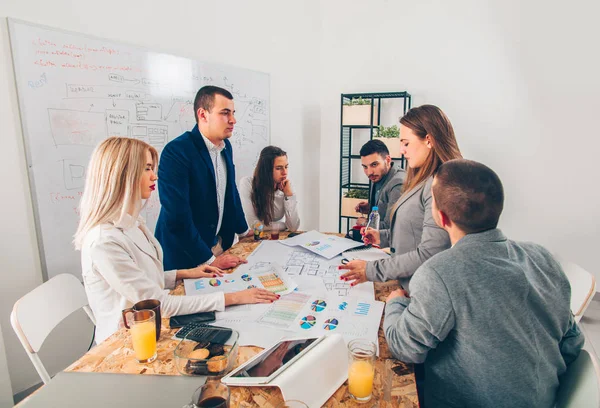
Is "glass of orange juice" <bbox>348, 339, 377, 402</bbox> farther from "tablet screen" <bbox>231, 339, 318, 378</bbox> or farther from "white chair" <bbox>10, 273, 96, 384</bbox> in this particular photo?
"white chair" <bbox>10, 273, 96, 384</bbox>

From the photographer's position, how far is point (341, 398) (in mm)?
940

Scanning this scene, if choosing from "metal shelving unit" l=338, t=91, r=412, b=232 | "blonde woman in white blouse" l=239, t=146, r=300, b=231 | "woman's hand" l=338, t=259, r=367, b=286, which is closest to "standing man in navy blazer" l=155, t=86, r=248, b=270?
"blonde woman in white blouse" l=239, t=146, r=300, b=231

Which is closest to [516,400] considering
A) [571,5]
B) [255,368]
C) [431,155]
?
[255,368]

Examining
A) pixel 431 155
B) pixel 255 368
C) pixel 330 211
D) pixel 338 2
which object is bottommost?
pixel 330 211

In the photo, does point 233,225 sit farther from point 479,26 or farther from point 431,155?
point 479,26

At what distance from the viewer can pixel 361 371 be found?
3.10 feet

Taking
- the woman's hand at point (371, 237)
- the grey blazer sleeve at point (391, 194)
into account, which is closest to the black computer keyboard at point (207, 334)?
the woman's hand at point (371, 237)

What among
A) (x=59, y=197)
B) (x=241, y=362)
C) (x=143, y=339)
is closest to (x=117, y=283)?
(x=143, y=339)

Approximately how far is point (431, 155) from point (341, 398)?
1066mm

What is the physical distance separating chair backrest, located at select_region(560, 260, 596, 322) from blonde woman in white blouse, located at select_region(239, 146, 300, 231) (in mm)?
1703

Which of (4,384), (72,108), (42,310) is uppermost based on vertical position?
(72,108)

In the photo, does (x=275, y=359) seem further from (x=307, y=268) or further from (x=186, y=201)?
(x=186, y=201)

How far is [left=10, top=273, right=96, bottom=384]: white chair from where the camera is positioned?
135 centimetres

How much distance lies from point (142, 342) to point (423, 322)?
0.78 metres
